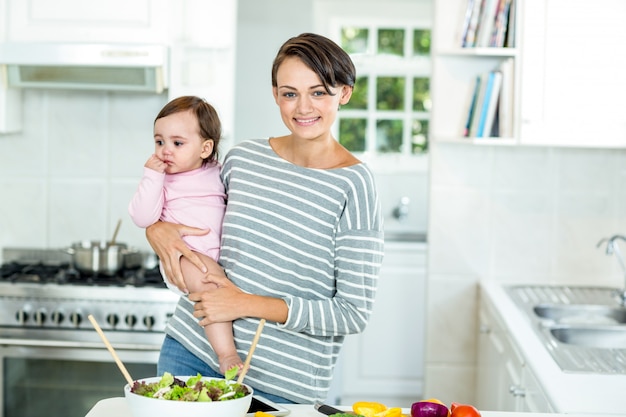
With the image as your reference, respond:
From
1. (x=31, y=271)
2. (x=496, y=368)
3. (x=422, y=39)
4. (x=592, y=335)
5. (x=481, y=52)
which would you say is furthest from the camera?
(x=422, y=39)

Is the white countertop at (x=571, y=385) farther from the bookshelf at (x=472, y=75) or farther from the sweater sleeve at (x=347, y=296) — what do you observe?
the bookshelf at (x=472, y=75)

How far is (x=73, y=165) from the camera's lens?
375 cm

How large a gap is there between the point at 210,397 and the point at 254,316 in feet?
1.21

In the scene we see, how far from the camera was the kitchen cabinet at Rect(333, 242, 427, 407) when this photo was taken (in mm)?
4609

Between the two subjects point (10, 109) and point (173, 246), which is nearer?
point (173, 246)

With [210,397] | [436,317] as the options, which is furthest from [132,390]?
[436,317]

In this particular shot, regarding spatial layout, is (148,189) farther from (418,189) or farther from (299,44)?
(418,189)

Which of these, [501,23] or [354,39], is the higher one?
[354,39]

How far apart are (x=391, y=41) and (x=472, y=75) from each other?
2.04 meters

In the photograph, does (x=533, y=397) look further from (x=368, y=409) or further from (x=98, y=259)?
(x=98, y=259)

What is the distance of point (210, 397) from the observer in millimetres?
1468

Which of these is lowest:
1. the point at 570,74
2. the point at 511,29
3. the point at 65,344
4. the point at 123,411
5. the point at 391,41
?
the point at 65,344

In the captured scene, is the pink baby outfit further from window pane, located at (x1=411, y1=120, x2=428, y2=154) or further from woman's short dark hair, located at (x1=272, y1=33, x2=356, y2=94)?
window pane, located at (x1=411, y1=120, x2=428, y2=154)

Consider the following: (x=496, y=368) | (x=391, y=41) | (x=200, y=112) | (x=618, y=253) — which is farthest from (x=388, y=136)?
(x=200, y=112)
